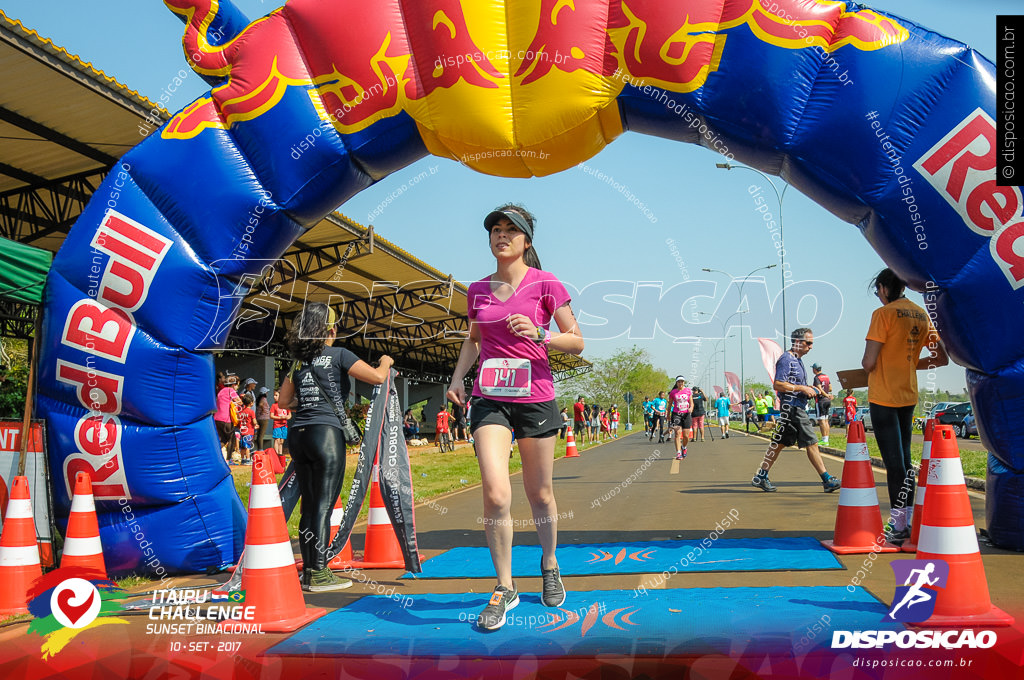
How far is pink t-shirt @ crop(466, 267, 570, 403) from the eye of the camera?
4.02 metres

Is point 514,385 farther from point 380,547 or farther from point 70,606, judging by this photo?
point 70,606

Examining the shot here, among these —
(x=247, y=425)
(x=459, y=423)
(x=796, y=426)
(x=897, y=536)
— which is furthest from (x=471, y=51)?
(x=459, y=423)

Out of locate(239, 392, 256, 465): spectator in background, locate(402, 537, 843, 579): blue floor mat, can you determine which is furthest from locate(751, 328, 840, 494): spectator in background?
locate(239, 392, 256, 465): spectator in background

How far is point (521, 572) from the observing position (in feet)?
16.3

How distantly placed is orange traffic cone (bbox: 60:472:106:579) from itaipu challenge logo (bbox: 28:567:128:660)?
0.56 meters

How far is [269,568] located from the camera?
3848 mm

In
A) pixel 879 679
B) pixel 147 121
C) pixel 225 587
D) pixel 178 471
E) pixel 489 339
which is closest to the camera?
pixel 879 679

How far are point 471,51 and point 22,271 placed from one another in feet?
12.0

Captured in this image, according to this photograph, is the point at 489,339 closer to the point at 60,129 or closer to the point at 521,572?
the point at 521,572

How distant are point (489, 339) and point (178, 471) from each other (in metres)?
2.69

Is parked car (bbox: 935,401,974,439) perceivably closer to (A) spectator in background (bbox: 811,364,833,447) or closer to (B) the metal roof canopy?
(A) spectator in background (bbox: 811,364,833,447)

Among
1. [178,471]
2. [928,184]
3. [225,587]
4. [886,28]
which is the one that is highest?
[886,28]

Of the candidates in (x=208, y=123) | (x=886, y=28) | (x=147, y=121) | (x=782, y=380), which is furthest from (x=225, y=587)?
(x=147, y=121)

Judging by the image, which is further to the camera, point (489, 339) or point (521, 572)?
point (521, 572)
